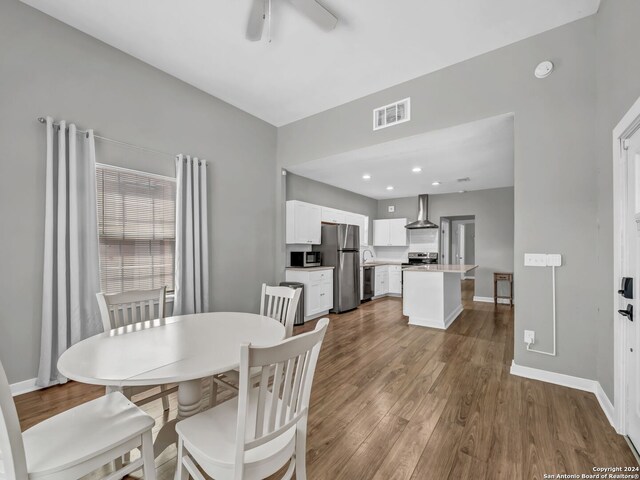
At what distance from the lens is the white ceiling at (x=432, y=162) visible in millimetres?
3311

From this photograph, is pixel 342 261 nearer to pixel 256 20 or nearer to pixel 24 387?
pixel 256 20

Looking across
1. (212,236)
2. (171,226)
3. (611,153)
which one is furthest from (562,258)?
(171,226)

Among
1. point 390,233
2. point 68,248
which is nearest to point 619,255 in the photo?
point 68,248

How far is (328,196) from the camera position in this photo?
6328 mm

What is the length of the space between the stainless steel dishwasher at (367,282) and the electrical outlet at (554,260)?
13.0ft

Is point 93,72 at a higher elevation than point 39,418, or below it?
higher

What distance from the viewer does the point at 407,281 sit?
475cm

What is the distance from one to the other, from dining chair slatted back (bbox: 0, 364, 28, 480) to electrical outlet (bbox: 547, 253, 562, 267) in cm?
349

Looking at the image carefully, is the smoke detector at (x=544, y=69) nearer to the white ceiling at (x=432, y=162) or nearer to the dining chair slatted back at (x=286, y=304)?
the white ceiling at (x=432, y=162)

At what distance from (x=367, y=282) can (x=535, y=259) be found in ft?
13.4

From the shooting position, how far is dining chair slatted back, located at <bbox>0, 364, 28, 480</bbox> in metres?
0.87

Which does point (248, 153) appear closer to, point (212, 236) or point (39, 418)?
point (212, 236)

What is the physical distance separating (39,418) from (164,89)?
3325mm

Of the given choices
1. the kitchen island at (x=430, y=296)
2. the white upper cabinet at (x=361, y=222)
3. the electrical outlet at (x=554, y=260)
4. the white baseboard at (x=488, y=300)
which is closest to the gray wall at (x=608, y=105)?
the electrical outlet at (x=554, y=260)
